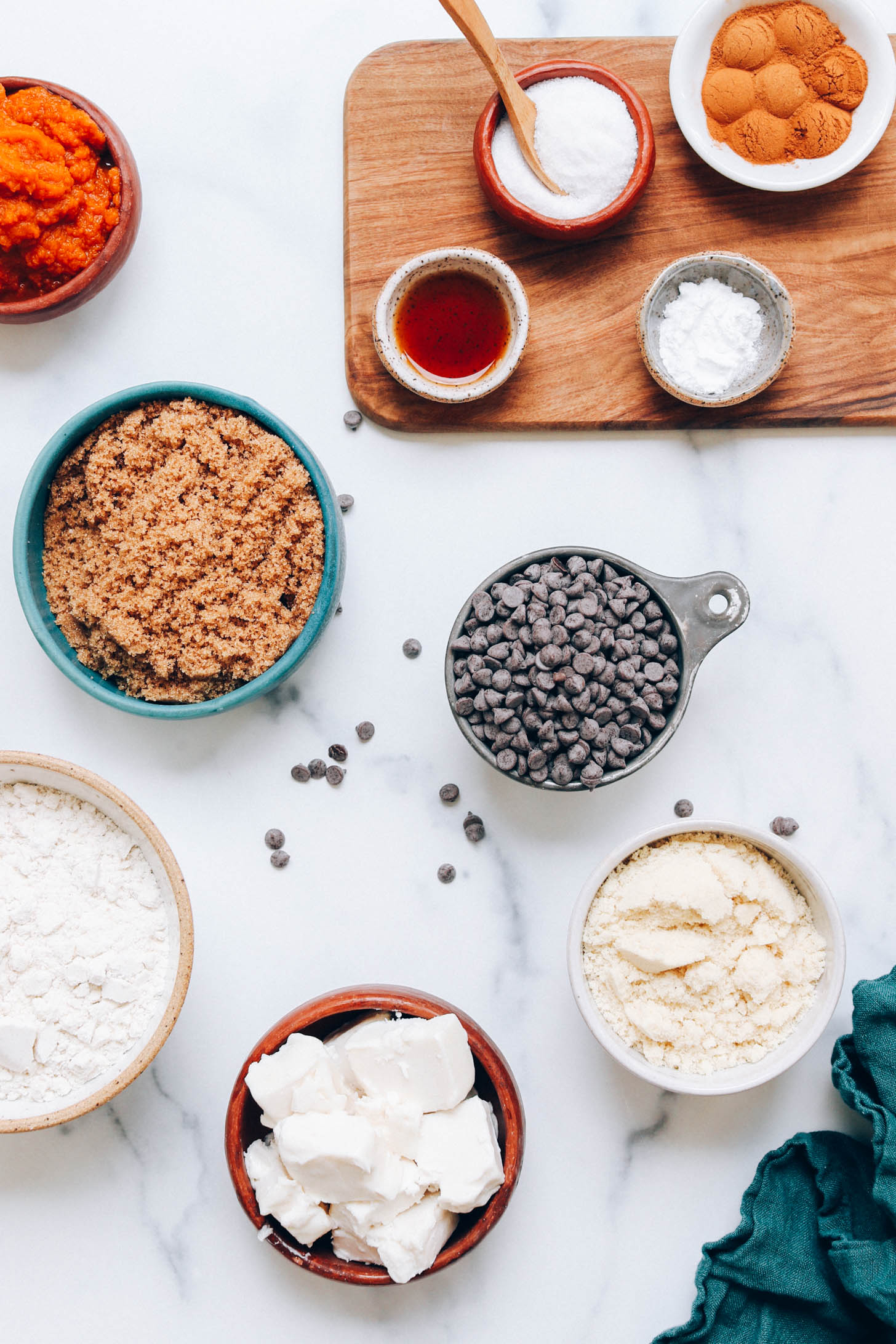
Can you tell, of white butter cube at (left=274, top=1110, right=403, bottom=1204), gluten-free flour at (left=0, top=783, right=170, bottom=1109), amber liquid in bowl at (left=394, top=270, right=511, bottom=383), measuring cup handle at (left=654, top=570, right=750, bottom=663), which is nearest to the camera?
white butter cube at (left=274, top=1110, right=403, bottom=1204)

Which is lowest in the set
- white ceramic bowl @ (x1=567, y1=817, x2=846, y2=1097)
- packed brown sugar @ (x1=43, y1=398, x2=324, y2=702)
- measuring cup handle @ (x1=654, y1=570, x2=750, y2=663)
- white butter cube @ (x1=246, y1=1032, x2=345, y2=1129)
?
white ceramic bowl @ (x1=567, y1=817, x2=846, y2=1097)

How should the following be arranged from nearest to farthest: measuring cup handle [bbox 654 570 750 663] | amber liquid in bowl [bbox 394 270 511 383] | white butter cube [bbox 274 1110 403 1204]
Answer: white butter cube [bbox 274 1110 403 1204], measuring cup handle [bbox 654 570 750 663], amber liquid in bowl [bbox 394 270 511 383]

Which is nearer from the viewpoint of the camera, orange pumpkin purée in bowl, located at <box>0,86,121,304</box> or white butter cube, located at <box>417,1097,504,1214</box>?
white butter cube, located at <box>417,1097,504,1214</box>

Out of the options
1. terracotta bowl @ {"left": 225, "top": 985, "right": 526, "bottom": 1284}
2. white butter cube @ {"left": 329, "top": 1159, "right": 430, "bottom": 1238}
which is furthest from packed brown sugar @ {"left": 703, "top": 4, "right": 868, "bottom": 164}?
white butter cube @ {"left": 329, "top": 1159, "right": 430, "bottom": 1238}

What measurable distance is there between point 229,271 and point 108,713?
0.86 meters

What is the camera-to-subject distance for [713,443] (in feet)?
6.05

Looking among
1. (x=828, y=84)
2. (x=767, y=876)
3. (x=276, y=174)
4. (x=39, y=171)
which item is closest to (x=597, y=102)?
(x=828, y=84)

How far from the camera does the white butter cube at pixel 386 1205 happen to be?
1.49m

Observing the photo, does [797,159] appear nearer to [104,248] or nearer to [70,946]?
[104,248]

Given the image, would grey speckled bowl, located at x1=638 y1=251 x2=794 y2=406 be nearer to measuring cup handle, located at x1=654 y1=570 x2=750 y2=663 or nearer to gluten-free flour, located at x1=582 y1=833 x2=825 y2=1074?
measuring cup handle, located at x1=654 y1=570 x2=750 y2=663

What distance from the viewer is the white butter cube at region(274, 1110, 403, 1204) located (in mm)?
1449

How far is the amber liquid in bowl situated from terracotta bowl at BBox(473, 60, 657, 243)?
136 mm

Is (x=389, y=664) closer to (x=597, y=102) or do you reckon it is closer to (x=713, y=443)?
(x=713, y=443)

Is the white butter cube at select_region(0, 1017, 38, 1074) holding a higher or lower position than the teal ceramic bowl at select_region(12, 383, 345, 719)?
lower
